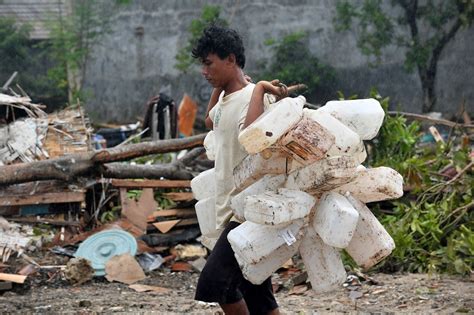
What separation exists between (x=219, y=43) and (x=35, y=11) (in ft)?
54.2

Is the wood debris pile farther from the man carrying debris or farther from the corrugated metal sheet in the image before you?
the corrugated metal sheet

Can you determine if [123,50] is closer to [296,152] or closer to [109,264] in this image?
[109,264]

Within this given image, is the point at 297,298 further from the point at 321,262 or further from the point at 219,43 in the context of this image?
the point at 219,43

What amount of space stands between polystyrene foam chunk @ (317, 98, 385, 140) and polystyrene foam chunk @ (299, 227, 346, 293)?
54cm

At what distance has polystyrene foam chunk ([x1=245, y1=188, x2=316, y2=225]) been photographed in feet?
13.7

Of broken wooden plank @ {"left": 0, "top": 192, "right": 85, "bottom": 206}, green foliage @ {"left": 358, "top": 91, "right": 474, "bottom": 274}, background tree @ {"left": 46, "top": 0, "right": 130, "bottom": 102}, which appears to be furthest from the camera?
background tree @ {"left": 46, "top": 0, "right": 130, "bottom": 102}

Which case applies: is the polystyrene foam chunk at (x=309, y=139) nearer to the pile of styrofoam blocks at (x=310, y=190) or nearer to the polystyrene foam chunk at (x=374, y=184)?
the pile of styrofoam blocks at (x=310, y=190)

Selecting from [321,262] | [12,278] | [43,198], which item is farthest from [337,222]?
[43,198]

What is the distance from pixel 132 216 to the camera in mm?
9594

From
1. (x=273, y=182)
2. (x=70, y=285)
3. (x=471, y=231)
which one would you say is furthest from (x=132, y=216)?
(x=273, y=182)

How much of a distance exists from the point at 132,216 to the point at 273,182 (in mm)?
5290

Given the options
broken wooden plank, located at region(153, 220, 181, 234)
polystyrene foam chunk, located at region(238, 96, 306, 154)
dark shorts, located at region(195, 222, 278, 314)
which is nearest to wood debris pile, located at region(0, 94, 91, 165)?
broken wooden plank, located at region(153, 220, 181, 234)

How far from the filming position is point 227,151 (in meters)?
4.64

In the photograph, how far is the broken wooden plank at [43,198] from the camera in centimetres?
924
